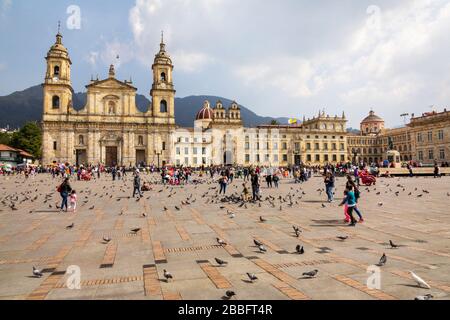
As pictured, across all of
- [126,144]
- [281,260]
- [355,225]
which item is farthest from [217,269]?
[126,144]

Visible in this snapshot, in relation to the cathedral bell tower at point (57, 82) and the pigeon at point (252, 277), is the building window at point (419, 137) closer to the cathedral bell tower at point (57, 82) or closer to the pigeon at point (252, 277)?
the pigeon at point (252, 277)

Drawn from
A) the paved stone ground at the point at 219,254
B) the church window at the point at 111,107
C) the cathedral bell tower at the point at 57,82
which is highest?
the cathedral bell tower at the point at 57,82

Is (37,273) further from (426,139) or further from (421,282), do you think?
(426,139)

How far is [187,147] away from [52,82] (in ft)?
99.5

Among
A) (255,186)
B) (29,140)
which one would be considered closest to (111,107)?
(29,140)

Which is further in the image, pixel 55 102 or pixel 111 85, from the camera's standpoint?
pixel 111 85

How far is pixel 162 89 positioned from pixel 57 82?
20.1 meters

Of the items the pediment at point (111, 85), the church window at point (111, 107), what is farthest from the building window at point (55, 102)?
the church window at point (111, 107)

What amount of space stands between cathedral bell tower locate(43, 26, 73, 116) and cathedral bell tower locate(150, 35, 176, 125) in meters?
16.7

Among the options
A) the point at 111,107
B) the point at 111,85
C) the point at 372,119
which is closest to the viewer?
the point at 111,85

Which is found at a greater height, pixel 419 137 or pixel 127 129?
pixel 127 129

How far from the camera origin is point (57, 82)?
58.6m

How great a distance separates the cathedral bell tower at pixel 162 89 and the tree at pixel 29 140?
31.7m

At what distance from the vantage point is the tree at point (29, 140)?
70.3m
